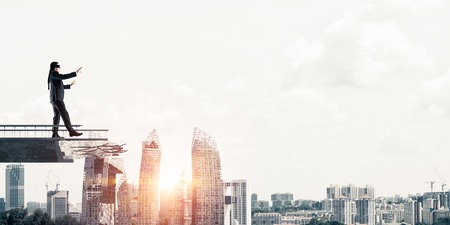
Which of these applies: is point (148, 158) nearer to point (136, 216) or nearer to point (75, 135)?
point (136, 216)

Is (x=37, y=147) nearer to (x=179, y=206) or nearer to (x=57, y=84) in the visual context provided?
(x=57, y=84)

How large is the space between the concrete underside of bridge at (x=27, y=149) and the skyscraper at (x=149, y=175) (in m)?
37.5

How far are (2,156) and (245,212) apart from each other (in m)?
108

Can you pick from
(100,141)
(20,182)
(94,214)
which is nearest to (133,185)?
(94,214)

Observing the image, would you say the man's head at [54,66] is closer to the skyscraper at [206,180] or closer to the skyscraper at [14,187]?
the skyscraper at [206,180]

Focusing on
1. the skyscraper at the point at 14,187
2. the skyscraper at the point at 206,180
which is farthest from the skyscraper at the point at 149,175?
the skyscraper at the point at 14,187

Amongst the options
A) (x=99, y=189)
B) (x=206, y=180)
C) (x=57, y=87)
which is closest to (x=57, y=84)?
(x=57, y=87)

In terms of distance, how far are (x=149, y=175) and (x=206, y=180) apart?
3702mm

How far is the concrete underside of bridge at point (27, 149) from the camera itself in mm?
12922

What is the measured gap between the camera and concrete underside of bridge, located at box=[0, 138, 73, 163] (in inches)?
509

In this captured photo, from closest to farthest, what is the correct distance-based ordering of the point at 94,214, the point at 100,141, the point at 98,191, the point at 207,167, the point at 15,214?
the point at 100,141
the point at 98,191
the point at 94,214
the point at 207,167
the point at 15,214

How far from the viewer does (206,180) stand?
48656mm

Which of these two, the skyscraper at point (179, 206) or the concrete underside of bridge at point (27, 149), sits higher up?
the concrete underside of bridge at point (27, 149)

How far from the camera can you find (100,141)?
14352 millimetres
